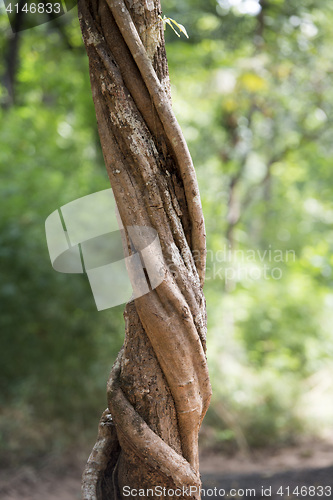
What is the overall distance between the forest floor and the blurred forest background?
0.12 m

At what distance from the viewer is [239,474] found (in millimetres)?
3225

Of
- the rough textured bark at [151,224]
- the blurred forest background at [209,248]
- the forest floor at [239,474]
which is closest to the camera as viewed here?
the rough textured bark at [151,224]

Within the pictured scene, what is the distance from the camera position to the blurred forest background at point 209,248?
3.45 m

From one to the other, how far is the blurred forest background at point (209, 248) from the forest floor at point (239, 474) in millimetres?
119

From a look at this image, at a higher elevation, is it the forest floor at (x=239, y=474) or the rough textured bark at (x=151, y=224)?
the rough textured bark at (x=151, y=224)

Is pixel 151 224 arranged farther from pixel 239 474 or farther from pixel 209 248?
pixel 209 248

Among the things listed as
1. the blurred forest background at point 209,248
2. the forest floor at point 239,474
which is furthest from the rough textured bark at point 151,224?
the blurred forest background at point 209,248

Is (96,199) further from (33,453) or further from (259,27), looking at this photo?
(259,27)

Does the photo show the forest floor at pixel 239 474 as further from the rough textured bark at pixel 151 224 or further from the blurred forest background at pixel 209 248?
the rough textured bark at pixel 151 224

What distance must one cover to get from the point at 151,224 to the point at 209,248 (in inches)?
117

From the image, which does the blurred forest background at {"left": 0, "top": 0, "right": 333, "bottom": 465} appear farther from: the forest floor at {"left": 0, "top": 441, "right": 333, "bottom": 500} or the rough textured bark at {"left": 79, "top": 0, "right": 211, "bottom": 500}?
the rough textured bark at {"left": 79, "top": 0, "right": 211, "bottom": 500}

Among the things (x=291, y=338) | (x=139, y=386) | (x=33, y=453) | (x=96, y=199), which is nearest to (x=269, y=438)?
(x=291, y=338)

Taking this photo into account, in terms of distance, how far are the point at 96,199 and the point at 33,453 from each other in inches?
71.6

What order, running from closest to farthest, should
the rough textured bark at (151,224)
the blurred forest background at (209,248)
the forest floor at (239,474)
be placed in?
the rough textured bark at (151,224) → the forest floor at (239,474) → the blurred forest background at (209,248)
